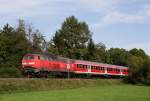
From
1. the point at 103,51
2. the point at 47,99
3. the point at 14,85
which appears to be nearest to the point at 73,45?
the point at 103,51

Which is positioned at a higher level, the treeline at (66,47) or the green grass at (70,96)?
the treeline at (66,47)

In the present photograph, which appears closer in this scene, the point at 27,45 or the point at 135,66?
the point at 27,45

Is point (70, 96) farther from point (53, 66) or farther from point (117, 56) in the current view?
point (117, 56)

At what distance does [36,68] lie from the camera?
46.7 metres

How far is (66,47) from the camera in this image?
351 feet

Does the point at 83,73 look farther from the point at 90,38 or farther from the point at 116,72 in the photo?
the point at 90,38

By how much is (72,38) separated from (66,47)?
11.0 feet

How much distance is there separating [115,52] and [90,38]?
34.5m

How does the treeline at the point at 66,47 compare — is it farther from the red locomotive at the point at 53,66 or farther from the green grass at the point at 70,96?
the green grass at the point at 70,96

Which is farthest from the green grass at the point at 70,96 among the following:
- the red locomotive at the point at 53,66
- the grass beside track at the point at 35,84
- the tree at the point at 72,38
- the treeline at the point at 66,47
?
the tree at the point at 72,38

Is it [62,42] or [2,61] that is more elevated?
[62,42]

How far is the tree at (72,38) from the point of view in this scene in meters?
104

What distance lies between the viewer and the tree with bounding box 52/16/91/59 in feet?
343

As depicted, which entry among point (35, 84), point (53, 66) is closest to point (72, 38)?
point (53, 66)
